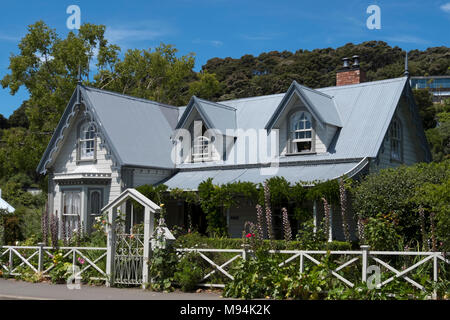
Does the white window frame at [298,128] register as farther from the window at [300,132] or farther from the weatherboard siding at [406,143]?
the weatherboard siding at [406,143]

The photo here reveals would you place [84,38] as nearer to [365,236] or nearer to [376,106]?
[376,106]

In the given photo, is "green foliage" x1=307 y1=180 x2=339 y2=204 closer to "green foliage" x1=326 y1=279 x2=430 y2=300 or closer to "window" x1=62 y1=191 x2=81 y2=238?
"green foliage" x1=326 y1=279 x2=430 y2=300

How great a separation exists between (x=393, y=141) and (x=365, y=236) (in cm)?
875

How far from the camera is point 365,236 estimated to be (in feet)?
45.3

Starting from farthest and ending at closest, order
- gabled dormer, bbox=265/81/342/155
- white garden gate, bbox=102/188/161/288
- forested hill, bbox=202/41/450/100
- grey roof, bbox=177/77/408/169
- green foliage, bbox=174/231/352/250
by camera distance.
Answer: forested hill, bbox=202/41/450/100, gabled dormer, bbox=265/81/342/155, grey roof, bbox=177/77/408/169, white garden gate, bbox=102/188/161/288, green foliage, bbox=174/231/352/250

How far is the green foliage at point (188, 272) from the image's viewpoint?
1360 centimetres

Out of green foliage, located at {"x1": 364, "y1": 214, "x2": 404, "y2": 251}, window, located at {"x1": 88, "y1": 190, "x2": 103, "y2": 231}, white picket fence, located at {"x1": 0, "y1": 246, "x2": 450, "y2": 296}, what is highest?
window, located at {"x1": 88, "y1": 190, "x2": 103, "y2": 231}

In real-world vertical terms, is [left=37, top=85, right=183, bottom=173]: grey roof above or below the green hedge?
above

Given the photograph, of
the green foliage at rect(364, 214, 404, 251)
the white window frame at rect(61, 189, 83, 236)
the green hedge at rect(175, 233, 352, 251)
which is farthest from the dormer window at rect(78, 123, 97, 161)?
the green foliage at rect(364, 214, 404, 251)

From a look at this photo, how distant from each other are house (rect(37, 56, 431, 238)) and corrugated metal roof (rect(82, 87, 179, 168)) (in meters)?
0.06

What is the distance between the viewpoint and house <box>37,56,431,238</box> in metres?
20.6

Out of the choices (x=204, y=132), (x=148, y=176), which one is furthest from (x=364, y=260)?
(x=204, y=132)

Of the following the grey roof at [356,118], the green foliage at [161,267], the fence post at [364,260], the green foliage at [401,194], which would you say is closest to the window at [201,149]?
the grey roof at [356,118]
